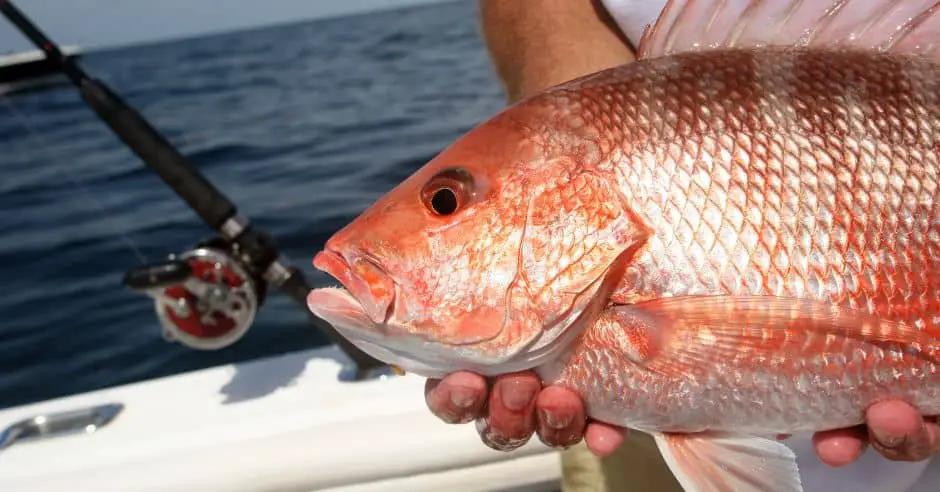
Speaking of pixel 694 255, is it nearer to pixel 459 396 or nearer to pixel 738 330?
pixel 738 330

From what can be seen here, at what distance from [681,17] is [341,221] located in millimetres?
5907

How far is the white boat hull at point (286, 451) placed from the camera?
2.07m

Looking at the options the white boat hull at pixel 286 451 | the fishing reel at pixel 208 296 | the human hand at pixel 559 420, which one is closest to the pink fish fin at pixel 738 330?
the human hand at pixel 559 420

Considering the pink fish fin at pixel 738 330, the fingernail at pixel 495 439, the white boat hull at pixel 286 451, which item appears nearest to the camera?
the pink fish fin at pixel 738 330

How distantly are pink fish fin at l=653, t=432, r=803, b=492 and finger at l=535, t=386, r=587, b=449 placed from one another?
152 millimetres

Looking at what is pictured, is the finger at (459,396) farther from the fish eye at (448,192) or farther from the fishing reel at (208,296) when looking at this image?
the fishing reel at (208,296)

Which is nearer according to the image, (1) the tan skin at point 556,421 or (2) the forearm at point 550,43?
(1) the tan skin at point 556,421

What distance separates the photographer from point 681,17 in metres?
1.32

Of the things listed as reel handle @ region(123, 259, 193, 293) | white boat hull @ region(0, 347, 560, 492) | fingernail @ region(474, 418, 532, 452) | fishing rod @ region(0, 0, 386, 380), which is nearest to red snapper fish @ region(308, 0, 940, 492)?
fingernail @ region(474, 418, 532, 452)

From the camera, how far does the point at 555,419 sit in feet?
4.05

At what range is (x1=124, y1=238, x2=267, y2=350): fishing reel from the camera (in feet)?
→ 8.38

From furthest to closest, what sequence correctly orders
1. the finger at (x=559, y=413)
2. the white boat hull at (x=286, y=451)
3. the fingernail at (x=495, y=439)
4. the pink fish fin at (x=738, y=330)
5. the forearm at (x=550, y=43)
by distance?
the white boat hull at (x=286, y=451)
the forearm at (x=550, y=43)
the fingernail at (x=495, y=439)
the finger at (x=559, y=413)
the pink fish fin at (x=738, y=330)

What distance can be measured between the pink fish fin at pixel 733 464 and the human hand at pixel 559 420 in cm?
12

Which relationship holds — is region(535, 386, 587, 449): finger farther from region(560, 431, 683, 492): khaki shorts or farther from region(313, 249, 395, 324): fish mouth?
region(560, 431, 683, 492): khaki shorts
